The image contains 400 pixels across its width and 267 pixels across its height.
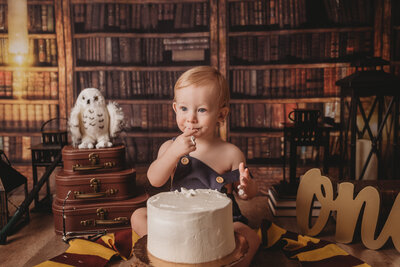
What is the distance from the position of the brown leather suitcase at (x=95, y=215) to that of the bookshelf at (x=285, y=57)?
3.91 ft

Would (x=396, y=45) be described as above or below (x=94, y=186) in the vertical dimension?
above

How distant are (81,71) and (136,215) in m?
1.58

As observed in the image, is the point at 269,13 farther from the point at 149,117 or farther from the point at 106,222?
the point at 106,222

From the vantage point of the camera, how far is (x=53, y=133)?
2254 millimetres

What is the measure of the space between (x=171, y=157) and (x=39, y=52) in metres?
1.86

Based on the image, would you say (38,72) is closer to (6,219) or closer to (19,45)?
(19,45)

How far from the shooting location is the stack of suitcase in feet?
6.10

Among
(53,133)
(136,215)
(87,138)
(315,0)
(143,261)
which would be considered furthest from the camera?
(315,0)

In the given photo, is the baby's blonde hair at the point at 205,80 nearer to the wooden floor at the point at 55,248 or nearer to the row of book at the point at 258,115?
the wooden floor at the point at 55,248

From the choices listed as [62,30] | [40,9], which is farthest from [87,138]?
[40,9]

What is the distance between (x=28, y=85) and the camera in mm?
2752

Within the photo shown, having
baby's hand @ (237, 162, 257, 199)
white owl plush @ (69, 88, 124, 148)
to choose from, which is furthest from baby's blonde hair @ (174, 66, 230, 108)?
white owl plush @ (69, 88, 124, 148)

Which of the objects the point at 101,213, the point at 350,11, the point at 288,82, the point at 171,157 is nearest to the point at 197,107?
the point at 171,157

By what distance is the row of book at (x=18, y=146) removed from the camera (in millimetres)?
2795
